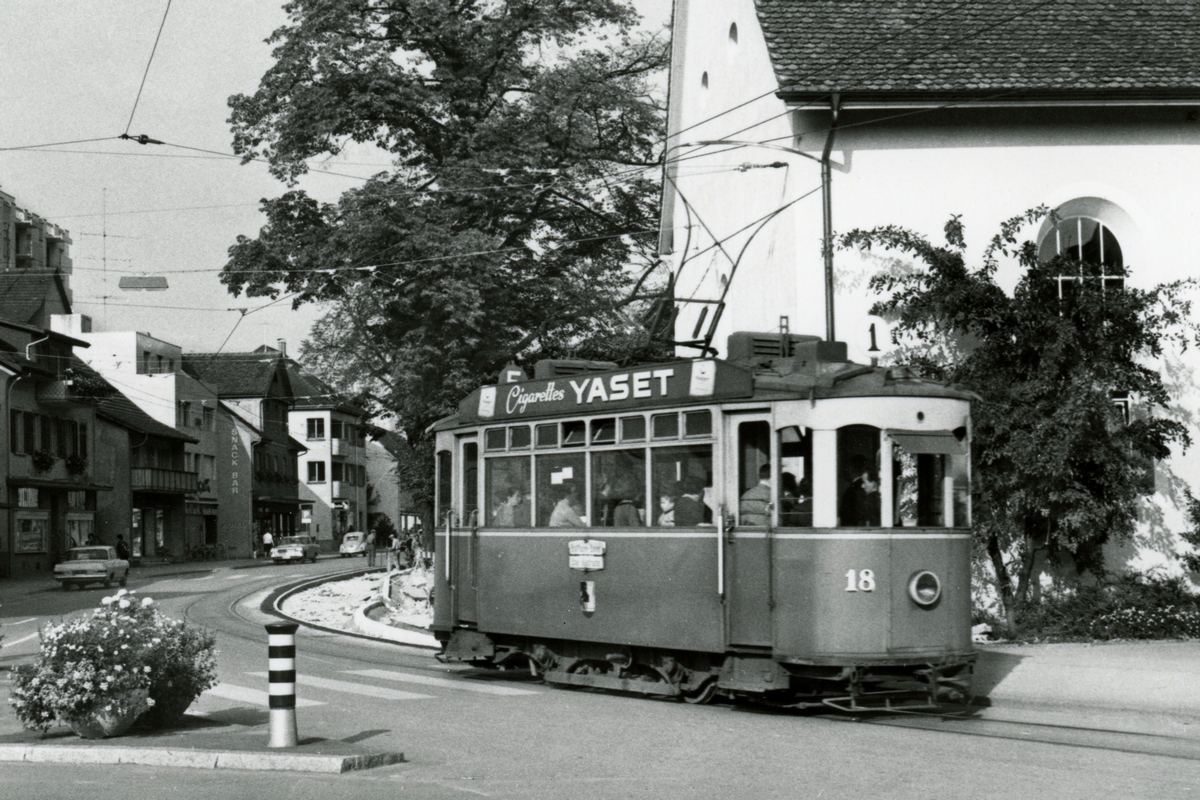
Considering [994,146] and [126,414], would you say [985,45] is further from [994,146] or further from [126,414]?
[126,414]

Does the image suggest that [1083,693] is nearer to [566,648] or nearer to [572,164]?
[566,648]

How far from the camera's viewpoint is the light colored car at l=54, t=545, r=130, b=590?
139 feet

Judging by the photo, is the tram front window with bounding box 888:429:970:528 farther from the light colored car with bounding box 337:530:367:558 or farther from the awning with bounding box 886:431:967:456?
the light colored car with bounding box 337:530:367:558

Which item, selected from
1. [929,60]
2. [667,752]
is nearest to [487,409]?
[667,752]

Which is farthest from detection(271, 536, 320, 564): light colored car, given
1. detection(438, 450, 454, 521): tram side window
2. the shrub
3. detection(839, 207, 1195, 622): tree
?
the shrub

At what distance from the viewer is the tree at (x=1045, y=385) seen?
54.7 feet

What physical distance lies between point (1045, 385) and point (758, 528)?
597cm

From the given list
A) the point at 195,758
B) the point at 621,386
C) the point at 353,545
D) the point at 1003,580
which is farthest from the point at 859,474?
the point at 353,545

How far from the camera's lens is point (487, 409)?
15.5 meters

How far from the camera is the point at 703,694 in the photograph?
13062 mm

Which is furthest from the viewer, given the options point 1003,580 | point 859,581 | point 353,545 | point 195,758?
point 353,545

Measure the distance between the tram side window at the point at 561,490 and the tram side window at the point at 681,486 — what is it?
101 centimetres

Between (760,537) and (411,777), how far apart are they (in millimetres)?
4119

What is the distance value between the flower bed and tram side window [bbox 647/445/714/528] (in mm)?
4105
